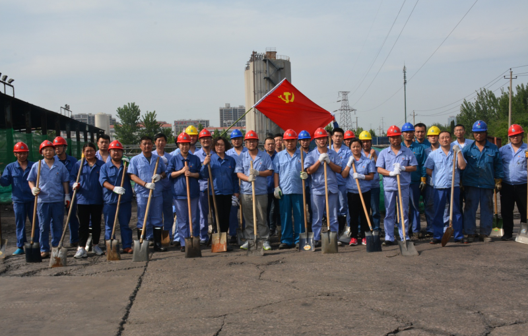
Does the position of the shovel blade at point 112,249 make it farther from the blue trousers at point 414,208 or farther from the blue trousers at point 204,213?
the blue trousers at point 414,208

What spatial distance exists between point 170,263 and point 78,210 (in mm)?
2160

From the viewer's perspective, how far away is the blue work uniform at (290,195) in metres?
7.89

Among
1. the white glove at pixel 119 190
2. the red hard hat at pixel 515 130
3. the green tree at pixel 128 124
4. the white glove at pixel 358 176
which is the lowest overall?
the white glove at pixel 119 190

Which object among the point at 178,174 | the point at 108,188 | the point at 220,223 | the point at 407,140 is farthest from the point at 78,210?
the point at 407,140

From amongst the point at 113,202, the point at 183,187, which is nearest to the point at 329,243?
the point at 183,187

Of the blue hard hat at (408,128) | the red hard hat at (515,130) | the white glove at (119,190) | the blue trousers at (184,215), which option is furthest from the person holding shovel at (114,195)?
the red hard hat at (515,130)

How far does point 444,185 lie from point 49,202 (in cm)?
660

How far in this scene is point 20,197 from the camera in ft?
25.8

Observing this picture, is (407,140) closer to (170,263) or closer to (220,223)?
(220,223)

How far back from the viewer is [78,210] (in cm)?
788

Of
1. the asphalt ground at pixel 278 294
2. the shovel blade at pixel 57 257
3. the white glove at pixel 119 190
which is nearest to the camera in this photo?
the asphalt ground at pixel 278 294

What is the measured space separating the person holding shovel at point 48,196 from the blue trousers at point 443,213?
6294 millimetres

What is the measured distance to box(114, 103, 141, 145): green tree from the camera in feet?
233

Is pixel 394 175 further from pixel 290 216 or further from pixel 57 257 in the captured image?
pixel 57 257
